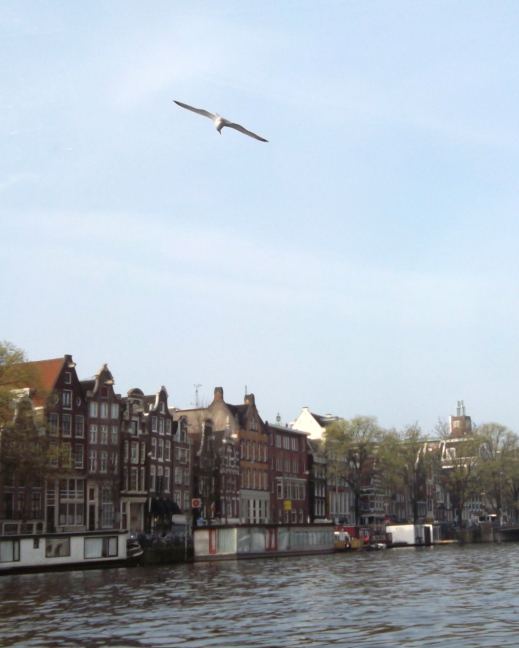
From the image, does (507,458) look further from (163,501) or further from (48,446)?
(48,446)

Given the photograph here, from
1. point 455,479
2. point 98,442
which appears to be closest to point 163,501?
point 98,442

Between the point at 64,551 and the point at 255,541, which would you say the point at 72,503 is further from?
the point at 64,551

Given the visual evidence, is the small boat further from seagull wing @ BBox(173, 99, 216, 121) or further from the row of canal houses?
seagull wing @ BBox(173, 99, 216, 121)

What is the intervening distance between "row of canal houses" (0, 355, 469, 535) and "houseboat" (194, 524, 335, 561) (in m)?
3.13

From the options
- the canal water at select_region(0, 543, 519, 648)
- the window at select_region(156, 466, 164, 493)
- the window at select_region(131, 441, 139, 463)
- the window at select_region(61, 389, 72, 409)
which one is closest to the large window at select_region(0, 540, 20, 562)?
the canal water at select_region(0, 543, 519, 648)

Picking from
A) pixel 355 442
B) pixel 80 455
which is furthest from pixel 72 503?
pixel 355 442

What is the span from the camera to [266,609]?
118ft

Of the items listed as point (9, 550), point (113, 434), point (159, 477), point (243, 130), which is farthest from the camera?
point (159, 477)

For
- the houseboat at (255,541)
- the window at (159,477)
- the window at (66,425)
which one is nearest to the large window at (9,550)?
the houseboat at (255,541)

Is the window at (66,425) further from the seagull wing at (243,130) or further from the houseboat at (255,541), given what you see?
the seagull wing at (243,130)

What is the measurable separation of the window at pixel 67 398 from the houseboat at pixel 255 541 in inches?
808

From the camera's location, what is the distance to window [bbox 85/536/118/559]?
67.9 meters

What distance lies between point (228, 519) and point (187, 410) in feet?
45.1

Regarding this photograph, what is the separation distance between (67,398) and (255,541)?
74.6 feet
